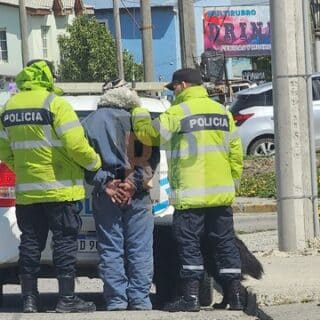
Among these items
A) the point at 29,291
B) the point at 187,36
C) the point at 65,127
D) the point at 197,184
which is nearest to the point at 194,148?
the point at 197,184

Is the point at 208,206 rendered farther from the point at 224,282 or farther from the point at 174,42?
the point at 174,42

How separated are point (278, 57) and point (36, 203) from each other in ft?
9.73

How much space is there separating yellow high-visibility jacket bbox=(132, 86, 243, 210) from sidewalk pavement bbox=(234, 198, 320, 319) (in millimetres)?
715

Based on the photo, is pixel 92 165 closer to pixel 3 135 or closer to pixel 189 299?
pixel 3 135

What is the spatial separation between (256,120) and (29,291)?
501 inches

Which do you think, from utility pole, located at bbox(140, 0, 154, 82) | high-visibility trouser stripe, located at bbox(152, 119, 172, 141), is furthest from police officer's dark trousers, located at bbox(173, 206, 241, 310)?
utility pole, located at bbox(140, 0, 154, 82)

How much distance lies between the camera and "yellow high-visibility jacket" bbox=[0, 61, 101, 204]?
8102 mm

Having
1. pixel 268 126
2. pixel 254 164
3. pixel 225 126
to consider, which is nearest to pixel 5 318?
pixel 225 126

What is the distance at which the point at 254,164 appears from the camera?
1847cm

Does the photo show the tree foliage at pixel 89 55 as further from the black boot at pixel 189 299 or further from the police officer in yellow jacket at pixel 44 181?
the black boot at pixel 189 299

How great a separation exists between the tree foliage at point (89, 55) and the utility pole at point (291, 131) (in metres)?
42.8

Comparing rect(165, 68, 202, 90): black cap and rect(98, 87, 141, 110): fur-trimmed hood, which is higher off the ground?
rect(165, 68, 202, 90): black cap

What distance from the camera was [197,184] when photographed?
816 centimetres

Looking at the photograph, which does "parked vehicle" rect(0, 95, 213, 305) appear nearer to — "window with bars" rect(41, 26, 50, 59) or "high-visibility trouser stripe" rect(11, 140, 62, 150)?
"high-visibility trouser stripe" rect(11, 140, 62, 150)
